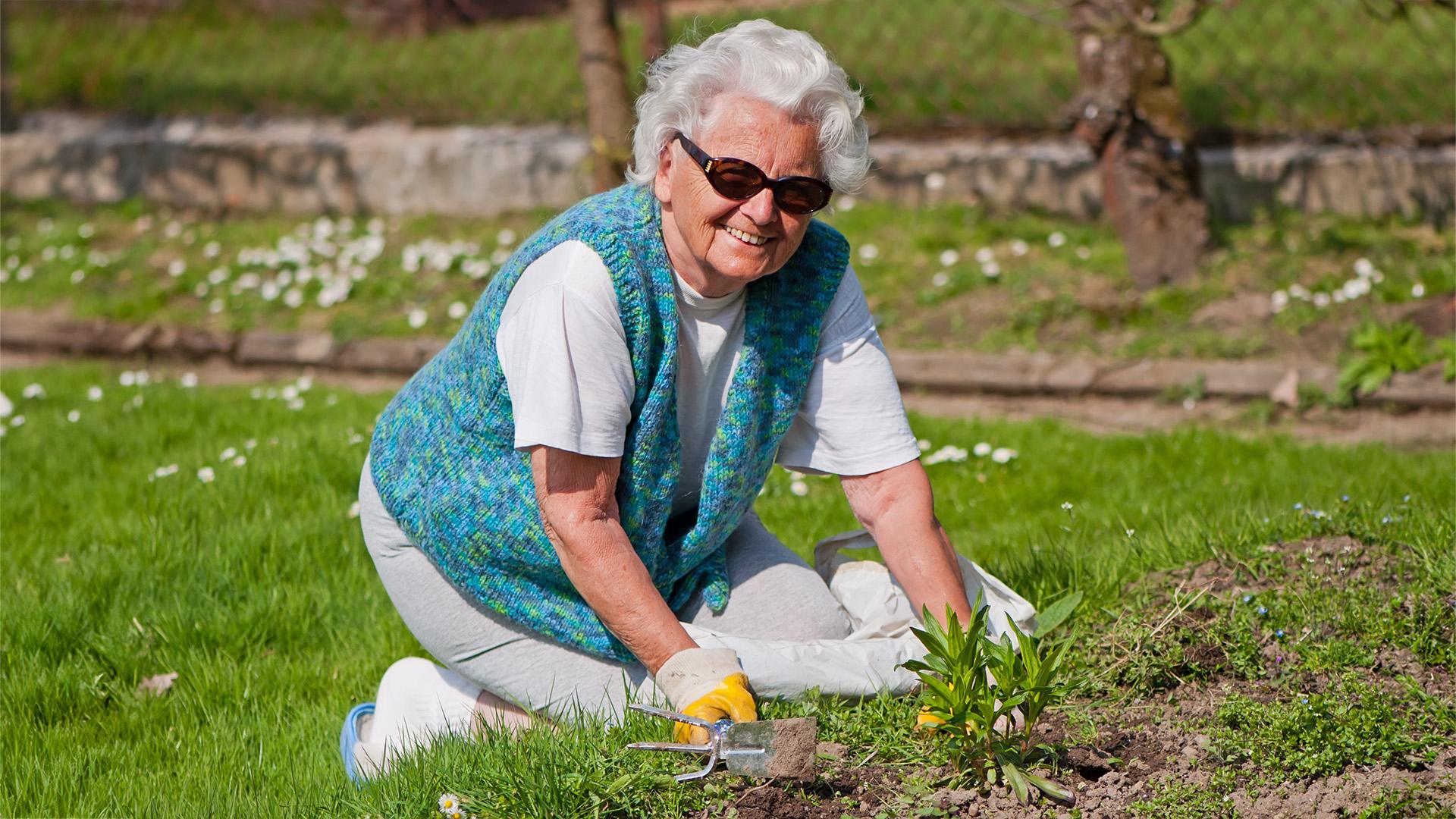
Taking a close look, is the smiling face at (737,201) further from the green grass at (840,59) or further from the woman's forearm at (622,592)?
the green grass at (840,59)

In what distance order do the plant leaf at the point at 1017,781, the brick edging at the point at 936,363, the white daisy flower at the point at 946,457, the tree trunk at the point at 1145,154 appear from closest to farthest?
1. the plant leaf at the point at 1017,781
2. the white daisy flower at the point at 946,457
3. the brick edging at the point at 936,363
4. the tree trunk at the point at 1145,154

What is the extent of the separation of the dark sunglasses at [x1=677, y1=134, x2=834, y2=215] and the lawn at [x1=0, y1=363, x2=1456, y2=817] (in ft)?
3.18

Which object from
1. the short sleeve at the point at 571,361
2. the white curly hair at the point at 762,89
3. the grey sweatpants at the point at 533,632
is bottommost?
the grey sweatpants at the point at 533,632

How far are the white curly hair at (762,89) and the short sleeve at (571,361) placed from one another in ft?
0.96

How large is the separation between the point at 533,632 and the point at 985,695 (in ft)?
3.21

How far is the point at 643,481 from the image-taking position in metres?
2.71

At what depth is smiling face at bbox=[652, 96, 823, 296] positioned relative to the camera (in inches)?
99.7

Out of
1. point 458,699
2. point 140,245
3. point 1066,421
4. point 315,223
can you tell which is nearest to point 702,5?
point 315,223

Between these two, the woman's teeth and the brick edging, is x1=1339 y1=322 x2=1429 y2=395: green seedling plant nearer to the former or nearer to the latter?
the brick edging

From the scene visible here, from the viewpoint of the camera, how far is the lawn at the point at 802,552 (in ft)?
8.23

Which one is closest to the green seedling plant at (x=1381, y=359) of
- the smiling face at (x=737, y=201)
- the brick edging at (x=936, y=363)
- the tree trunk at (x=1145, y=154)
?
the brick edging at (x=936, y=363)

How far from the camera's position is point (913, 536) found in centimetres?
281

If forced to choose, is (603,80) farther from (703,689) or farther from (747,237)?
(703,689)

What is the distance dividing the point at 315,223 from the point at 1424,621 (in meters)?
6.55
